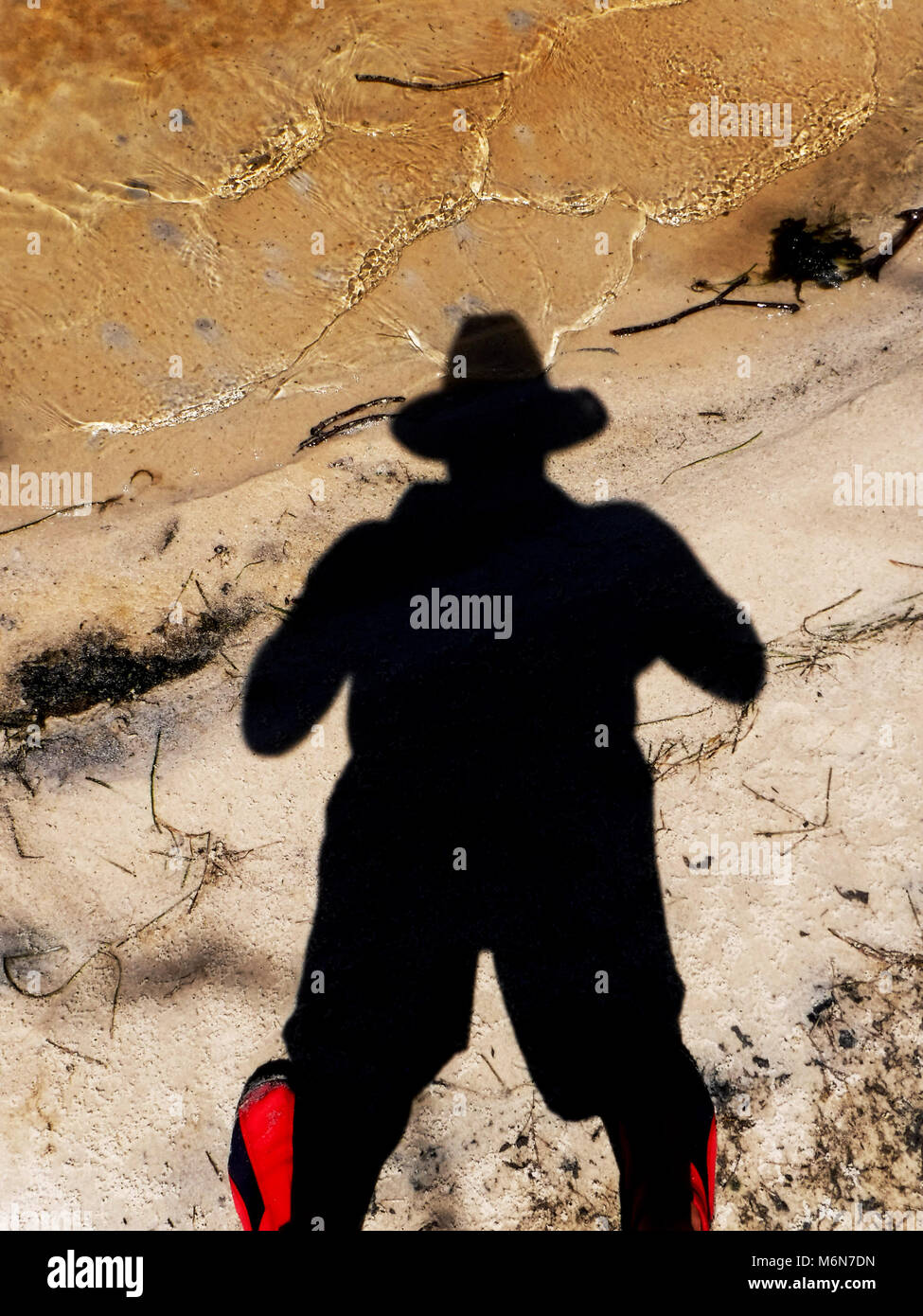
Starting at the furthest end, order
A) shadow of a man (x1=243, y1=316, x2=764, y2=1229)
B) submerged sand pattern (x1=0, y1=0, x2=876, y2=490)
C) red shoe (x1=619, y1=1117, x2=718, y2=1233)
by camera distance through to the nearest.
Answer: submerged sand pattern (x1=0, y1=0, x2=876, y2=490) → shadow of a man (x1=243, y1=316, x2=764, y2=1229) → red shoe (x1=619, y1=1117, x2=718, y2=1233)

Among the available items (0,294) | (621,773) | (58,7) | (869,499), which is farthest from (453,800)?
(58,7)

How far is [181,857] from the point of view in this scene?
4.37 metres

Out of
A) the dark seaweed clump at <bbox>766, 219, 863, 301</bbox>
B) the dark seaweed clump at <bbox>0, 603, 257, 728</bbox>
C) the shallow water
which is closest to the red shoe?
the dark seaweed clump at <bbox>0, 603, 257, 728</bbox>

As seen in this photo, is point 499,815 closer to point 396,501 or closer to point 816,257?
point 396,501

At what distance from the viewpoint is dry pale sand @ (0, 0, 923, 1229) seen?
14.2 ft

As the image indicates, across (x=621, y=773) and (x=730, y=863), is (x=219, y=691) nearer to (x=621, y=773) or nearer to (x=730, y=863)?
(x=621, y=773)

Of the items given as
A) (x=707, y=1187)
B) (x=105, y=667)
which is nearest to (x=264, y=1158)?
(x=707, y=1187)

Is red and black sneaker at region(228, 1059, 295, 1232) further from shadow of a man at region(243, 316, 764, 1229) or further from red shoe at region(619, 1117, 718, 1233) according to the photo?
red shoe at region(619, 1117, 718, 1233)

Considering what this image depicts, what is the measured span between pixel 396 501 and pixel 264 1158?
3874mm

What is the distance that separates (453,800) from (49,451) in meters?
3.26

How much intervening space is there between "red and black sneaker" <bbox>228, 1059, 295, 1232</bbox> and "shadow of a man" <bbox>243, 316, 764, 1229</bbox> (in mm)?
103

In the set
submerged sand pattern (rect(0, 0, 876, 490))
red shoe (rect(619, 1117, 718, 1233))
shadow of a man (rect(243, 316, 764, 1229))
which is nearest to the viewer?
red shoe (rect(619, 1117, 718, 1233))

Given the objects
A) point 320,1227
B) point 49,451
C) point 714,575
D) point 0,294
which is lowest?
point 320,1227

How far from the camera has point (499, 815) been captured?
14.2 ft
